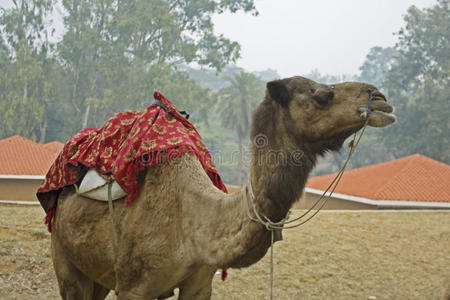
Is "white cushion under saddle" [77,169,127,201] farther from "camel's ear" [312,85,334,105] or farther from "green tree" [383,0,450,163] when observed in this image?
"green tree" [383,0,450,163]

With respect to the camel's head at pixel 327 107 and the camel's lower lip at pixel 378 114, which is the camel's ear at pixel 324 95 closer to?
the camel's head at pixel 327 107

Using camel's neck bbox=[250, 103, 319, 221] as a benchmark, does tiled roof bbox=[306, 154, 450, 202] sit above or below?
below

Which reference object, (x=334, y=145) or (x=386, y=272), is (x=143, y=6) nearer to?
(x=386, y=272)

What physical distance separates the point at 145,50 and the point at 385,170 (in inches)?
913

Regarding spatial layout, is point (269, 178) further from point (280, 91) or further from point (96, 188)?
point (96, 188)

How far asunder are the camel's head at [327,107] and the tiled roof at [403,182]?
14037mm

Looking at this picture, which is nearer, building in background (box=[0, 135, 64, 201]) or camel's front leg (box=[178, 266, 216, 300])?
camel's front leg (box=[178, 266, 216, 300])

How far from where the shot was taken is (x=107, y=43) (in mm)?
34688

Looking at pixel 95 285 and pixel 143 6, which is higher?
pixel 143 6

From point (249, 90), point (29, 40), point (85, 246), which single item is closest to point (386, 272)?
point (85, 246)

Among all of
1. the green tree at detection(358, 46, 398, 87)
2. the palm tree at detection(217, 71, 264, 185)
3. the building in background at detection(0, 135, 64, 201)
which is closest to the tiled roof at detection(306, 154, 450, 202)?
the building in background at detection(0, 135, 64, 201)

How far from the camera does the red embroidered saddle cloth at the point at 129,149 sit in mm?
3000

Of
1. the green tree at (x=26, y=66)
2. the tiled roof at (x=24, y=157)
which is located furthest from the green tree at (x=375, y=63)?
the tiled roof at (x=24, y=157)

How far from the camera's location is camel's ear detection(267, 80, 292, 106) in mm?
2352
